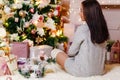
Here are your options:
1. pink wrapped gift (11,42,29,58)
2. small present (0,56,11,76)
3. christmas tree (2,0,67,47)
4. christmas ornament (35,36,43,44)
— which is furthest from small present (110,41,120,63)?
small present (0,56,11,76)

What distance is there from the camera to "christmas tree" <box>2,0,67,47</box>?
3.34 m

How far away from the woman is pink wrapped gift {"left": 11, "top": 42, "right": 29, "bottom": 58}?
2.72 ft

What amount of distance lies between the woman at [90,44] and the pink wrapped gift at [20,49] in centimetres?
83

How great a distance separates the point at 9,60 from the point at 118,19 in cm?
169

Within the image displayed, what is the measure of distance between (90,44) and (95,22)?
203 millimetres

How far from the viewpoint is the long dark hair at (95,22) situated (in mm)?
2469

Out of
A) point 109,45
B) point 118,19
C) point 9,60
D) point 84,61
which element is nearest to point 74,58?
point 84,61

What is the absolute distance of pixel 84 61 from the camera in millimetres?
2479

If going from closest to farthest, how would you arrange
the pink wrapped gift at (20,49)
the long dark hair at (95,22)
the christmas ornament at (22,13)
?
the long dark hair at (95,22) < the pink wrapped gift at (20,49) < the christmas ornament at (22,13)

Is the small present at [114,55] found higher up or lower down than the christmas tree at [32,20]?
lower down

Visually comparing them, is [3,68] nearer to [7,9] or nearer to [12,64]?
[12,64]

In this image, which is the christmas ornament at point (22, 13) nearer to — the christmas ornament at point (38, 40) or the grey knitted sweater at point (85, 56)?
the christmas ornament at point (38, 40)

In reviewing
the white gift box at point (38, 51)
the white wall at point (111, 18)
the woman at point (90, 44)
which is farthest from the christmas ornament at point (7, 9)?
the woman at point (90, 44)

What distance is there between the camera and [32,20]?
11.1 feet
